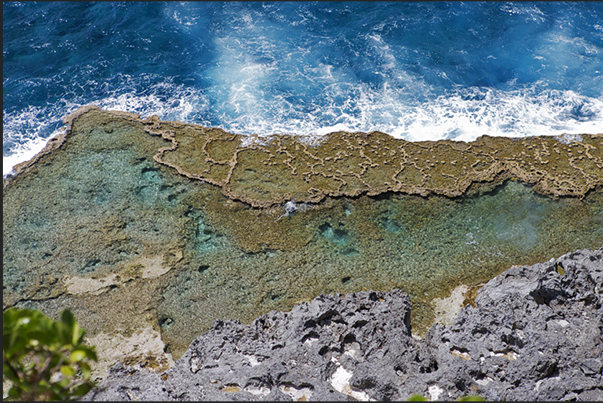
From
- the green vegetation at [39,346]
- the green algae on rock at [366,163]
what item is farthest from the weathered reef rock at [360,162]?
the green vegetation at [39,346]

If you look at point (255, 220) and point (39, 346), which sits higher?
point (39, 346)

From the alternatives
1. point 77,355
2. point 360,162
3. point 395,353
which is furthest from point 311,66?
point 77,355

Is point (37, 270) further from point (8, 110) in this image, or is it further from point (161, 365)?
point (8, 110)

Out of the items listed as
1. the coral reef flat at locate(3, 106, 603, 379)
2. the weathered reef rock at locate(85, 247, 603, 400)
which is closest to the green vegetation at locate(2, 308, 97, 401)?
the weathered reef rock at locate(85, 247, 603, 400)

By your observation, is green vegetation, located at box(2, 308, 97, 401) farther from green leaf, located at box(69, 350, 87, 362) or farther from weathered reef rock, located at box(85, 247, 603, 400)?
weathered reef rock, located at box(85, 247, 603, 400)

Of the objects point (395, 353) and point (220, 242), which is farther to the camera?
point (220, 242)

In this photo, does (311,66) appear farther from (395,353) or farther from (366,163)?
(395,353)

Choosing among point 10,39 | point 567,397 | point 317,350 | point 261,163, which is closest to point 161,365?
point 317,350
